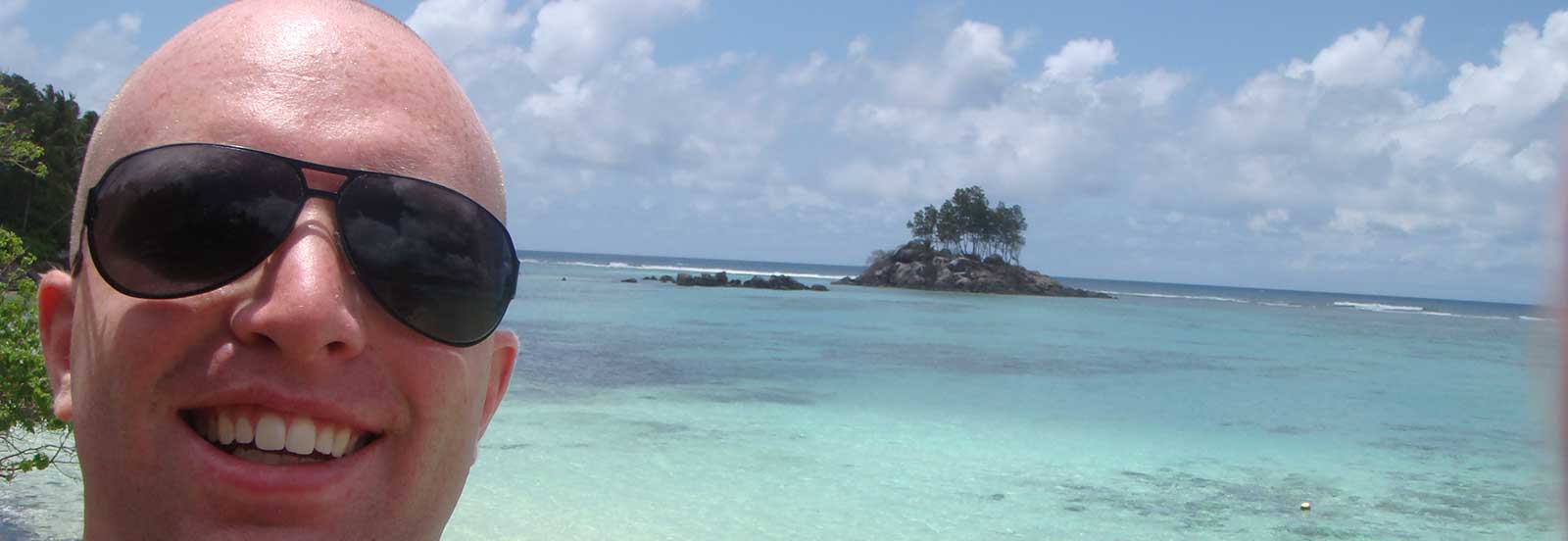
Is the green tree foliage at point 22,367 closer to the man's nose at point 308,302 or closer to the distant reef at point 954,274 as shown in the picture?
the man's nose at point 308,302

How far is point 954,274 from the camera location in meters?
68.4

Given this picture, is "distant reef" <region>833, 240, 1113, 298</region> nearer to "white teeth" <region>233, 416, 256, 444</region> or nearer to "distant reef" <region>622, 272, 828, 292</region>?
"distant reef" <region>622, 272, 828, 292</region>

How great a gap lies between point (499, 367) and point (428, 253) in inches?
13.5

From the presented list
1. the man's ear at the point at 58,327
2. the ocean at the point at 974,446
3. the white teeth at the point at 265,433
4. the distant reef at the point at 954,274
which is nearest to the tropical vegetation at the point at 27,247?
the ocean at the point at 974,446

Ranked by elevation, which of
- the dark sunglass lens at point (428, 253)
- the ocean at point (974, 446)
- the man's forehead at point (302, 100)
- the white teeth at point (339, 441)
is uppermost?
the man's forehead at point (302, 100)

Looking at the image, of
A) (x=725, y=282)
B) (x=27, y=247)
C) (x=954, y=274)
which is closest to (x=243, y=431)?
(x=27, y=247)

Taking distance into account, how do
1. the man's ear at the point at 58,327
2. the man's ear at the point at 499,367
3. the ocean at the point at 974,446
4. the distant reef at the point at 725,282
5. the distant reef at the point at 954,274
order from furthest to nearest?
1. the distant reef at the point at 954,274
2. the distant reef at the point at 725,282
3. the ocean at the point at 974,446
4. the man's ear at the point at 499,367
5. the man's ear at the point at 58,327

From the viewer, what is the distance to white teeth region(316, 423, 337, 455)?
1.03 meters

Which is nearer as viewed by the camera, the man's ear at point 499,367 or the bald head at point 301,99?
the bald head at point 301,99

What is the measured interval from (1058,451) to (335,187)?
1381cm

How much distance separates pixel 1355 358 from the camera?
3162 centimetres

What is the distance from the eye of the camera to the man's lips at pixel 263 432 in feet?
3.29

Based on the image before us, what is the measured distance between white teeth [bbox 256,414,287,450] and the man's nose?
67 mm

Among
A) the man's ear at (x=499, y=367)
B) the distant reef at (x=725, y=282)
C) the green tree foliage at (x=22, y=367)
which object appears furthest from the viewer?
the distant reef at (x=725, y=282)
